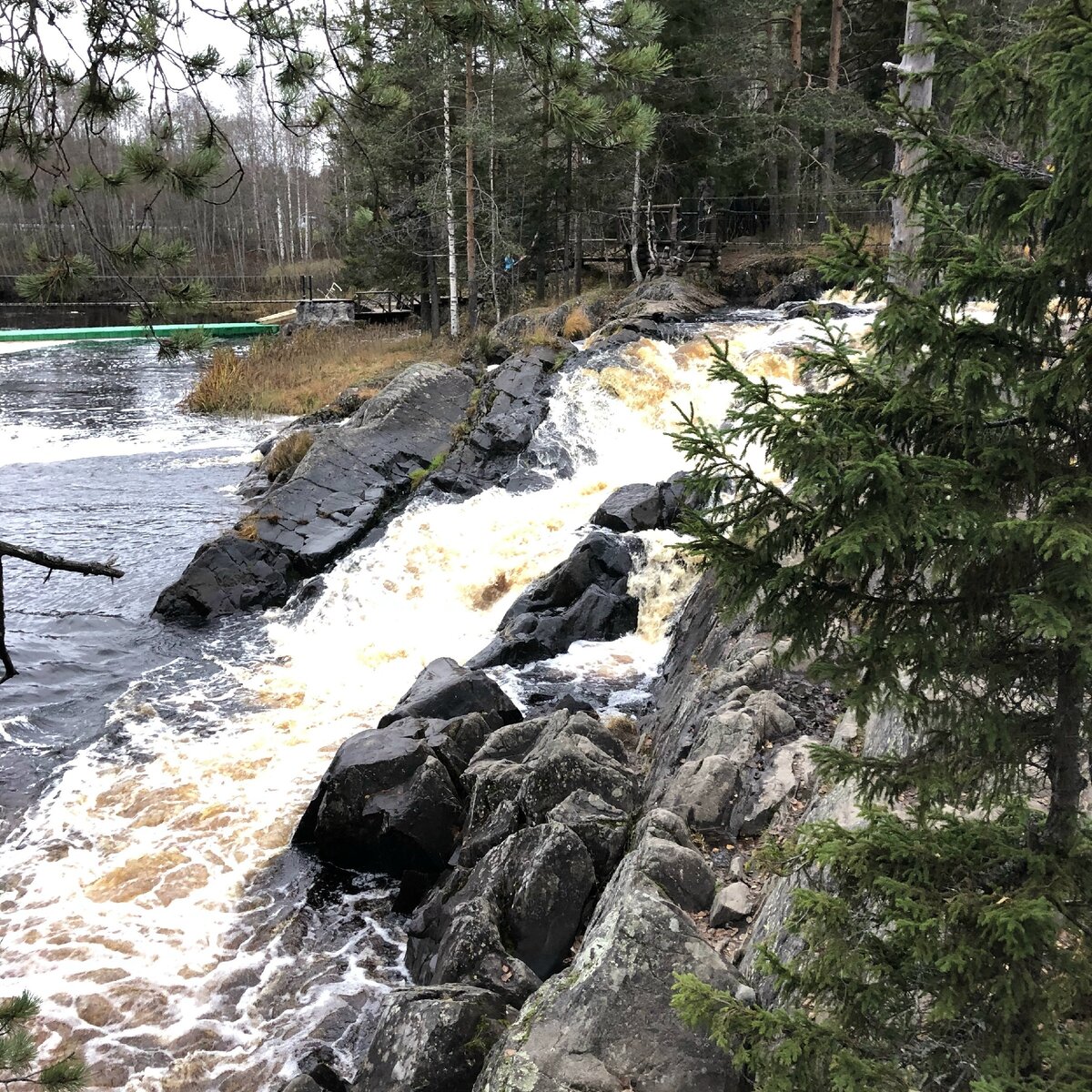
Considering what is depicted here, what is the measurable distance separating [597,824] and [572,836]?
387 mm

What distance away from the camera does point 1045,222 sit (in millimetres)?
2838

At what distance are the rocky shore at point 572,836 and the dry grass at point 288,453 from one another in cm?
512

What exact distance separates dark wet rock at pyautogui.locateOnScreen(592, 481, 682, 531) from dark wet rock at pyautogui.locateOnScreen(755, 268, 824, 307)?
502 inches

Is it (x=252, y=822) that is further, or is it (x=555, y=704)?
(x=555, y=704)

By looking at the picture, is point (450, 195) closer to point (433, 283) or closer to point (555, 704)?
point (433, 283)

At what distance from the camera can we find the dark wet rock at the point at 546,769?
271 inches

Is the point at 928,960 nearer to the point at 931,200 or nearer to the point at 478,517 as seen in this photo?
the point at 931,200

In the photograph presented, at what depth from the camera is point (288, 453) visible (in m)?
18.1

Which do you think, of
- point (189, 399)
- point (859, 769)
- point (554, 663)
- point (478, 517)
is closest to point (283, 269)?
point (189, 399)

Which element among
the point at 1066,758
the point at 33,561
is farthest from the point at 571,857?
the point at 33,561

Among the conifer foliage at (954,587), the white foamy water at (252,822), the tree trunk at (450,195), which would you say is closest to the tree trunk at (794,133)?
the tree trunk at (450,195)

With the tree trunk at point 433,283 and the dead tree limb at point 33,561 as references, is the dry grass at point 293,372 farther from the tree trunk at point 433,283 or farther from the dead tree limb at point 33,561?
the dead tree limb at point 33,561

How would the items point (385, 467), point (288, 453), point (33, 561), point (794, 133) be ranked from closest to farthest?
point (33, 561) → point (385, 467) → point (288, 453) → point (794, 133)

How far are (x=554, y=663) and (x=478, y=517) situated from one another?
4370mm
